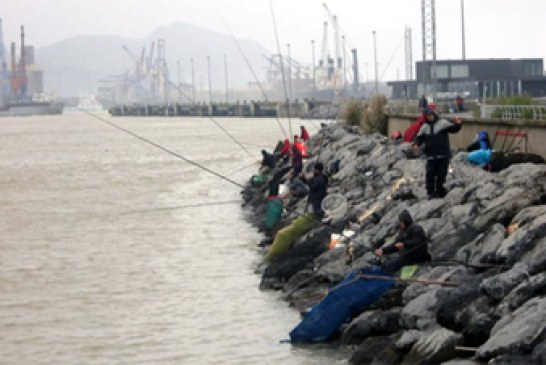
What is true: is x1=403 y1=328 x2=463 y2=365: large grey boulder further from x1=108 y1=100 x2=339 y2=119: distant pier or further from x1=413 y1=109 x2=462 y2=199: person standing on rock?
x1=108 y1=100 x2=339 y2=119: distant pier

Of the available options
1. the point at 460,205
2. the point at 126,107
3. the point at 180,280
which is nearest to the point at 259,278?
the point at 180,280

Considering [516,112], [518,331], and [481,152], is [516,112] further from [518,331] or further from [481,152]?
[518,331]

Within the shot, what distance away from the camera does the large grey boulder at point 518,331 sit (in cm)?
952

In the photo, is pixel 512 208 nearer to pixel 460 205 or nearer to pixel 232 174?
pixel 460 205

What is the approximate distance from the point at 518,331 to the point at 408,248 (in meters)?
3.61

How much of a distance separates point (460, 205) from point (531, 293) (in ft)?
14.4

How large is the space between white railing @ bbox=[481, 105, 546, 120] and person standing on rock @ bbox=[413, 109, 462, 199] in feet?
15.9

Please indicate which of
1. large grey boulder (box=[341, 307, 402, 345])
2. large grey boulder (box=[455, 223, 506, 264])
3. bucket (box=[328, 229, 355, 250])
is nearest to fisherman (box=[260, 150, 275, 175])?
bucket (box=[328, 229, 355, 250])

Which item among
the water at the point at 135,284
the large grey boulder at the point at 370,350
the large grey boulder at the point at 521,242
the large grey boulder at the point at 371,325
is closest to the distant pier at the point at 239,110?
the water at the point at 135,284

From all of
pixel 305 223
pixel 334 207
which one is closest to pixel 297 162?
pixel 334 207

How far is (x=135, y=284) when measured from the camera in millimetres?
18719

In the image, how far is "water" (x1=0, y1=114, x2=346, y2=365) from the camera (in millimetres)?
13836

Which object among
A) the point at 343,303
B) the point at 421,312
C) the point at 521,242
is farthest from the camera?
the point at 343,303

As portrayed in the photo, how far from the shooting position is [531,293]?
1046 centimetres
